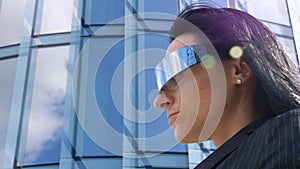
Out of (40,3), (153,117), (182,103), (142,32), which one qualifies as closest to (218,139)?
(182,103)

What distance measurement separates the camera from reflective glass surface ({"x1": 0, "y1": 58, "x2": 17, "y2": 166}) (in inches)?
136

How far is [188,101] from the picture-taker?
0.55m

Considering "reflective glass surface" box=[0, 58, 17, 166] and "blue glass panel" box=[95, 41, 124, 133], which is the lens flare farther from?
"reflective glass surface" box=[0, 58, 17, 166]

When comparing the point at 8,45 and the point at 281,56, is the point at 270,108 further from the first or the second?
the point at 8,45

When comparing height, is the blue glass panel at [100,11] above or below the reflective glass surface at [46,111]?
above

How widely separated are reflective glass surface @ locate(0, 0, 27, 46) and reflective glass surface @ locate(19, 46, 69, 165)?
45 centimetres

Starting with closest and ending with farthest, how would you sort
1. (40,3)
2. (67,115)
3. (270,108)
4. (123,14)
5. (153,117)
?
(270,108)
(153,117)
(67,115)
(123,14)
(40,3)

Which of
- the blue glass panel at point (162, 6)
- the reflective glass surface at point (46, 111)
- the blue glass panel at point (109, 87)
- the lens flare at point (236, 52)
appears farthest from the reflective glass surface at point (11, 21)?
the lens flare at point (236, 52)

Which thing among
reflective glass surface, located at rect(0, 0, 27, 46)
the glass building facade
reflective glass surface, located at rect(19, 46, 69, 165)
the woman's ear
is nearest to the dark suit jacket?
the woman's ear

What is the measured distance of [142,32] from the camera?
3.39 m

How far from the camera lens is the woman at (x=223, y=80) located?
0.45 metres

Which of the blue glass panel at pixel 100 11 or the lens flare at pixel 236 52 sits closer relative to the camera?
the lens flare at pixel 236 52

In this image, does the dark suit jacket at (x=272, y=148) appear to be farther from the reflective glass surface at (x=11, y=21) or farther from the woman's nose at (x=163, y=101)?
the reflective glass surface at (x=11, y=21)

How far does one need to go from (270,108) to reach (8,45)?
3.85 m
